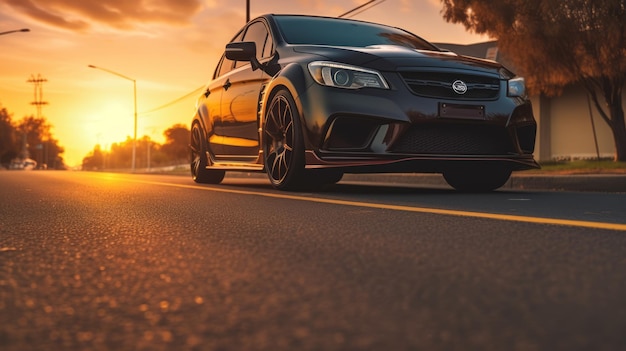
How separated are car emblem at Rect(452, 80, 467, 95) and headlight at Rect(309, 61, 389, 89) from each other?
635mm

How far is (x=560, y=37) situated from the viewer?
15734 millimetres

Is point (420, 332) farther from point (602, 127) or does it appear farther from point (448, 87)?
point (602, 127)

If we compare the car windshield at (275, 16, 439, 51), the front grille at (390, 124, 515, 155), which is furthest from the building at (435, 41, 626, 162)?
the front grille at (390, 124, 515, 155)

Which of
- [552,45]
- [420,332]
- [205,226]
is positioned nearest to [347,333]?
[420,332]

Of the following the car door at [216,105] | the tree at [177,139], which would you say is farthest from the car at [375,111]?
the tree at [177,139]

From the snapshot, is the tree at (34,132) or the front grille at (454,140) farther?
the tree at (34,132)

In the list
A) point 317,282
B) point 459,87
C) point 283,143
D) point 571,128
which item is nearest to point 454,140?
point 459,87

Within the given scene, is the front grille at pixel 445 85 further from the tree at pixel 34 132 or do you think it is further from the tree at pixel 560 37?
the tree at pixel 34 132

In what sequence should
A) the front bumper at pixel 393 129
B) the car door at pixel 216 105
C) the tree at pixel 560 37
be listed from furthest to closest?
the tree at pixel 560 37
the car door at pixel 216 105
the front bumper at pixel 393 129

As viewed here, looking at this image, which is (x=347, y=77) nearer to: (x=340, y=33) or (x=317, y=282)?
(x=340, y=33)

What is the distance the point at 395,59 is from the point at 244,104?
7.32ft

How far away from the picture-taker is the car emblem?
260 inches

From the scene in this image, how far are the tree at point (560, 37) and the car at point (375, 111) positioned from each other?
861 cm

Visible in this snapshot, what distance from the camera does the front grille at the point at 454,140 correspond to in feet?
21.2
